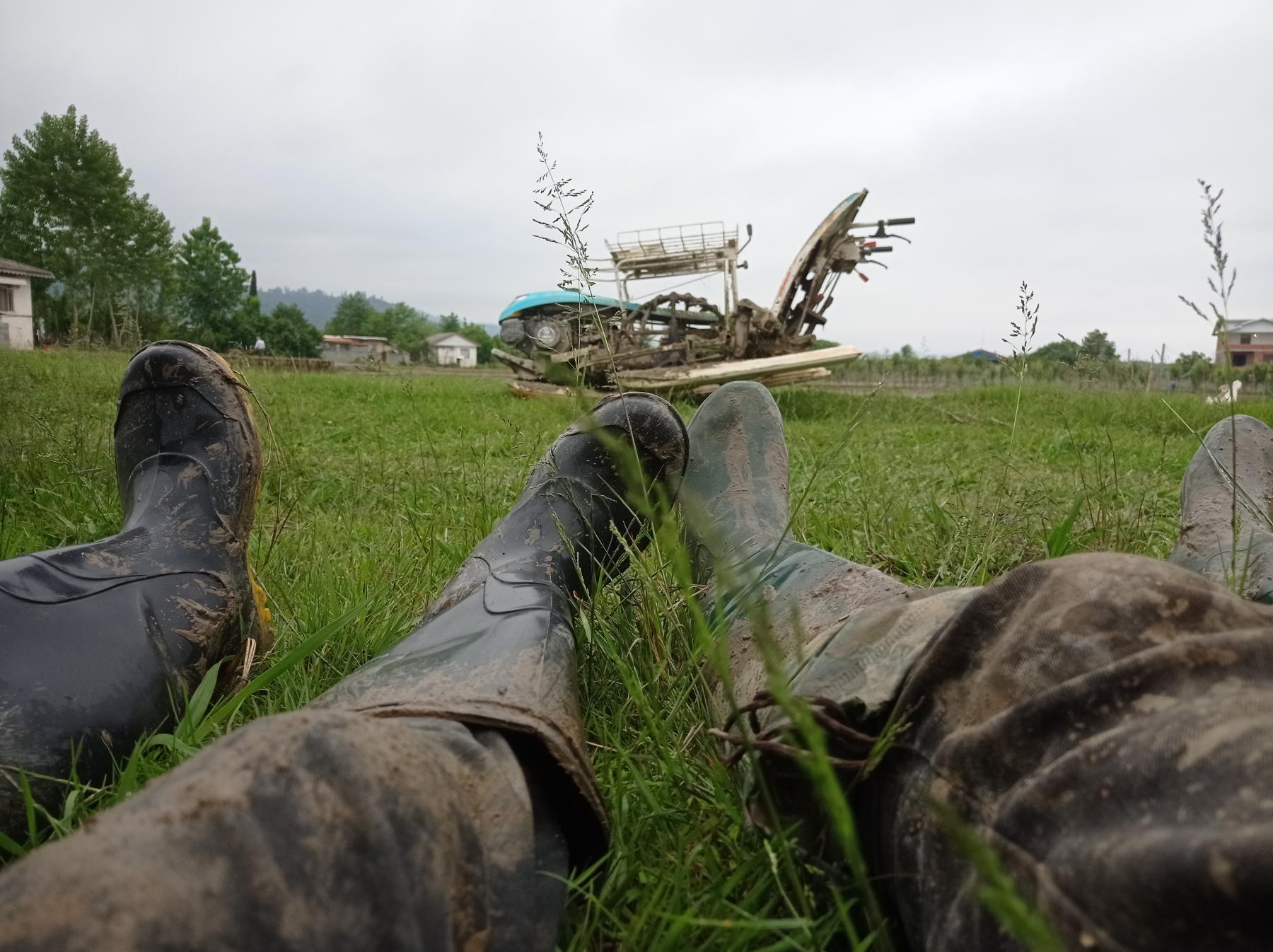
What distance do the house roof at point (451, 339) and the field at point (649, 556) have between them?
61.6m

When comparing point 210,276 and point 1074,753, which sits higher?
point 210,276

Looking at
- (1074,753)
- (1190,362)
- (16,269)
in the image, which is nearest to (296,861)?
(1074,753)

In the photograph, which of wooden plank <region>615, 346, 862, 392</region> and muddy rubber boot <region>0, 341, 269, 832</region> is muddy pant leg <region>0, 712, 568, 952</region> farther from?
wooden plank <region>615, 346, 862, 392</region>

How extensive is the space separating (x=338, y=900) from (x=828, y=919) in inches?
15.3

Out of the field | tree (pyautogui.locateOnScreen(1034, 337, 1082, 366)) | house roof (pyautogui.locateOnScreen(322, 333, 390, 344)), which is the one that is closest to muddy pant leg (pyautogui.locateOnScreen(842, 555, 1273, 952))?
the field

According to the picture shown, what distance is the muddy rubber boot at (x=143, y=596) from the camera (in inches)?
32.8

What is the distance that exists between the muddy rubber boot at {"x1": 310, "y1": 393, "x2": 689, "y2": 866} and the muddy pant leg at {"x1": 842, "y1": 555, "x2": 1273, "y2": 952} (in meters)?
0.26

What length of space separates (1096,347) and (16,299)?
22923mm

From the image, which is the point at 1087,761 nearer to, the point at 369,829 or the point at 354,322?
the point at 369,829

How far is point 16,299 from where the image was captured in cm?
1839

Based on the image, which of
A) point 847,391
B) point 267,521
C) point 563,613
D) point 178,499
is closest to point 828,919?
point 563,613

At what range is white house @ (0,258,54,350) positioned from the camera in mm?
16141

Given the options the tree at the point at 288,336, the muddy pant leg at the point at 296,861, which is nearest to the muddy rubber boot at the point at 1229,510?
the muddy pant leg at the point at 296,861

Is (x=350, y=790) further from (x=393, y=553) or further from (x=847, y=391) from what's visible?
(x=847, y=391)
